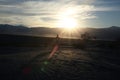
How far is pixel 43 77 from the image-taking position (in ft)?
46.1

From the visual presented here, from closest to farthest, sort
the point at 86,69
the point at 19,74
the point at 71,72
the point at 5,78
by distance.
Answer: the point at 5,78, the point at 19,74, the point at 71,72, the point at 86,69

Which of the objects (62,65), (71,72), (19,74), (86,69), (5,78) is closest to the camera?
(5,78)

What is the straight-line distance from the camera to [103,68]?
1794cm

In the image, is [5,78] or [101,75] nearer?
[5,78]

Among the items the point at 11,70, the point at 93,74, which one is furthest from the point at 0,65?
the point at 93,74

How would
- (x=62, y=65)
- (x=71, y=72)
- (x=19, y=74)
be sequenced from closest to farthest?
1. (x=19, y=74)
2. (x=71, y=72)
3. (x=62, y=65)

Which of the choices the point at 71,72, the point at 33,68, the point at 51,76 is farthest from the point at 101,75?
the point at 33,68

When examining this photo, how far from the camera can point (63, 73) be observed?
15.4 metres

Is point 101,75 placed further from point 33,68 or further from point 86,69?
point 33,68

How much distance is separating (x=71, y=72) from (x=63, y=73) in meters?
0.62

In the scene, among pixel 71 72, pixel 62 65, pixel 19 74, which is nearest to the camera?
pixel 19 74

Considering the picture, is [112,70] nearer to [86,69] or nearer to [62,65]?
[86,69]

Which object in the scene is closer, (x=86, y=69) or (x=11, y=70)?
(x=11, y=70)

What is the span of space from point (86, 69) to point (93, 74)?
62.8 inches
